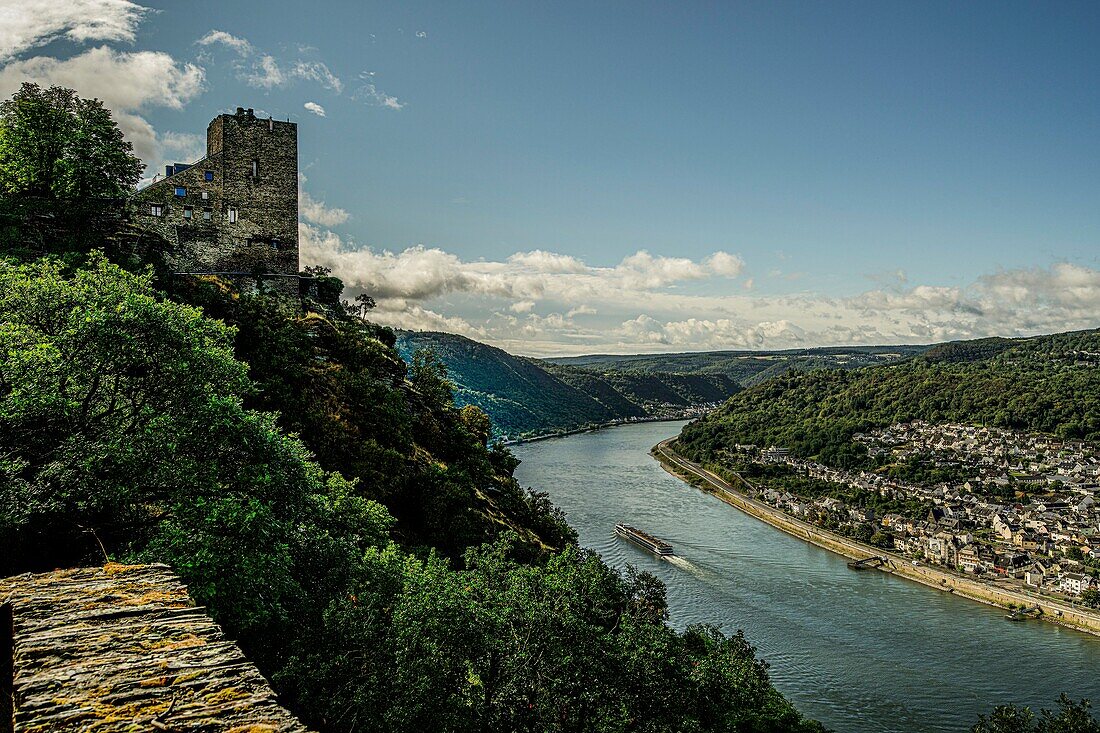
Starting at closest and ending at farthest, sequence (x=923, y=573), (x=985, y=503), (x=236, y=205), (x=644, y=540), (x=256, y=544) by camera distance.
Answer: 1. (x=256, y=544)
2. (x=236, y=205)
3. (x=923, y=573)
4. (x=644, y=540)
5. (x=985, y=503)

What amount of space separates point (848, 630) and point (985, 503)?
138 ft

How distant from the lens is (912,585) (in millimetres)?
48344

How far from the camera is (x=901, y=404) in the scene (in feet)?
361

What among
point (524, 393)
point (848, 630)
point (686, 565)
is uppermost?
point (524, 393)

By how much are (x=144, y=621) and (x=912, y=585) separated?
5420 centimetres

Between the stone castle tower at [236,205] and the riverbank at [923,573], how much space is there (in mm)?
46951

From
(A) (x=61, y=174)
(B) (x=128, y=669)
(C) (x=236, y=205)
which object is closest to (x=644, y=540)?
(C) (x=236, y=205)

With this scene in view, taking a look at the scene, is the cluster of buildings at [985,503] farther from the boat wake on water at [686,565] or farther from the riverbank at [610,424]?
the riverbank at [610,424]

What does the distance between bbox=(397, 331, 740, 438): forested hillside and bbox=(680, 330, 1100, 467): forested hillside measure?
3302cm

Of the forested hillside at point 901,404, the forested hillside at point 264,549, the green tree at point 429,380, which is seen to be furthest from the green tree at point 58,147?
the forested hillside at point 901,404

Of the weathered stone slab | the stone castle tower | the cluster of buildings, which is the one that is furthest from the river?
the weathered stone slab

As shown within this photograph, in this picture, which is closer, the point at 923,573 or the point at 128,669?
the point at 128,669

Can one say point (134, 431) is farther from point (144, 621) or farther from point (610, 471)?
point (610, 471)

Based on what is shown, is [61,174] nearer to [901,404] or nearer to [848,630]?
[848,630]
